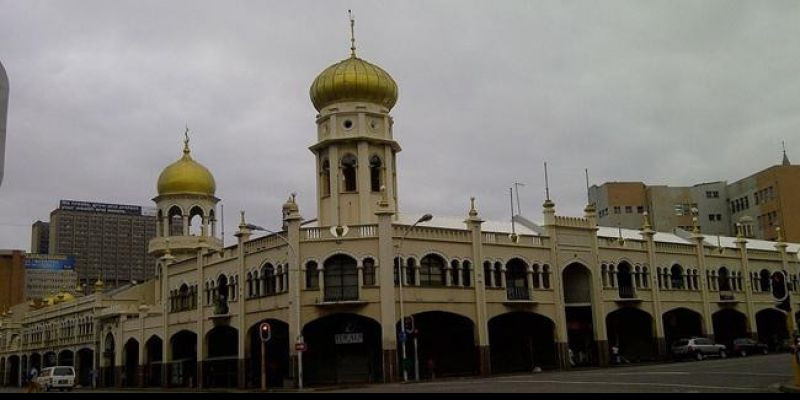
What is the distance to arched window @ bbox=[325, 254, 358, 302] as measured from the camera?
4597 centimetres

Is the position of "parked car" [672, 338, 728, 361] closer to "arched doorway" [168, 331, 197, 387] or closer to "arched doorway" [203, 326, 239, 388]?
"arched doorway" [203, 326, 239, 388]

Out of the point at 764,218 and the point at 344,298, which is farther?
the point at 764,218

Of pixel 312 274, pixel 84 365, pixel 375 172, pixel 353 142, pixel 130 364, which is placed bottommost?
pixel 130 364

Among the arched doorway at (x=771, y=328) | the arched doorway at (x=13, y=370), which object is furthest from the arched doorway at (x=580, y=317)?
the arched doorway at (x=13, y=370)

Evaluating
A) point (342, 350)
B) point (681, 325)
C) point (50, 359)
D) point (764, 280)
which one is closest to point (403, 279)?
point (342, 350)

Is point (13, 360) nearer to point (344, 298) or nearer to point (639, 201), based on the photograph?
point (344, 298)

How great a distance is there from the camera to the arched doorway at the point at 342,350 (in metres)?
46.2

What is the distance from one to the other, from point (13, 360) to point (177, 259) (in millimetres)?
39136

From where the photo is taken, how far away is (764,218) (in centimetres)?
9475

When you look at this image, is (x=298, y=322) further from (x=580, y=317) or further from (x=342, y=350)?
(x=580, y=317)

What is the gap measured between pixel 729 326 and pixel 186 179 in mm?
44659

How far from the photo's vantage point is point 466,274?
4962cm

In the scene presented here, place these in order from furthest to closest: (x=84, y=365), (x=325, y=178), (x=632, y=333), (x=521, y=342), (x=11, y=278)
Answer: (x=11, y=278), (x=84, y=365), (x=632, y=333), (x=325, y=178), (x=521, y=342)
